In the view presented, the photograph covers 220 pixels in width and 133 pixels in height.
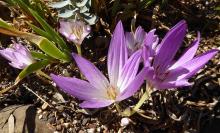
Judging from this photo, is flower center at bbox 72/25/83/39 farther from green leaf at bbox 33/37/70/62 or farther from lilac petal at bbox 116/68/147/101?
lilac petal at bbox 116/68/147/101

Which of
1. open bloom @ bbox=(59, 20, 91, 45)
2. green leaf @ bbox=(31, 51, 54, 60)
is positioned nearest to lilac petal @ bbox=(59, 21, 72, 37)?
open bloom @ bbox=(59, 20, 91, 45)

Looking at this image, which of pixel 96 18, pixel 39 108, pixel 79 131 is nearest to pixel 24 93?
pixel 39 108

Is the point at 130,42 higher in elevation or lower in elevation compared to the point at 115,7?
lower

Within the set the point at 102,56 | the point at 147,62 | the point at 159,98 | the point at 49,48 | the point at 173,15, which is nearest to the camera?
the point at 147,62

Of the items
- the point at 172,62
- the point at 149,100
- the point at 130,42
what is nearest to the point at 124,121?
the point at 149,100

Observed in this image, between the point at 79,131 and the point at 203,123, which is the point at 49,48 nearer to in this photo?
the point at 79,131

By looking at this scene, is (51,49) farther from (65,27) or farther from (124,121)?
(124,121)
